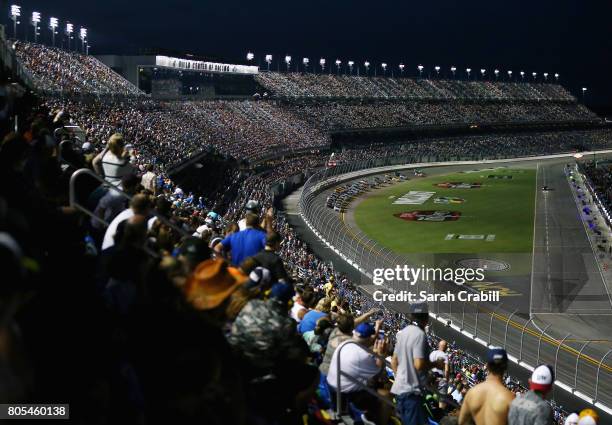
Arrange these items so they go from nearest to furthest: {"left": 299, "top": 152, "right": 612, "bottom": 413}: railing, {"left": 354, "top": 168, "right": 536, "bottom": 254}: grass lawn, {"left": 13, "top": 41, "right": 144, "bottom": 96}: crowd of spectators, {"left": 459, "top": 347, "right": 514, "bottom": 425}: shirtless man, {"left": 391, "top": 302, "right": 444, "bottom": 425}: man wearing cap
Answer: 1. {"left": 459, "top": 347, "right": 514, "bottom": 425}: shirtless man
2. {"left": 391, "top": 302, "right": 444, "bottom": 425}: man wearing cap
3. {"left": 299, "top": 152, "right": 612, "bottom": 413}: railing
4. {"left": 354, "top": 168, "right": 536, "bottom": 254}: grass lawn
5. {"left": 13, "top": 41, "right": 144, "bottom": 96}: crowd of spectators

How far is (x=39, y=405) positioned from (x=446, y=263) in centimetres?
3516

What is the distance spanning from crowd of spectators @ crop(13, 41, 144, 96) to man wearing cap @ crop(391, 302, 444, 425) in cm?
4012

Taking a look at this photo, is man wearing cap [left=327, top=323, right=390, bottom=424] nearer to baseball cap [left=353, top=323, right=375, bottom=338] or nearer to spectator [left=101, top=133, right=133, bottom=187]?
baseball cap [left=353, top=323, right=375, bottom=338]

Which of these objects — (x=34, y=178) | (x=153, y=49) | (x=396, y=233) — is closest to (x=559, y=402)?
(x=34, y=178)

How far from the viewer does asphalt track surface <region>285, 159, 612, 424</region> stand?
20.8 meters

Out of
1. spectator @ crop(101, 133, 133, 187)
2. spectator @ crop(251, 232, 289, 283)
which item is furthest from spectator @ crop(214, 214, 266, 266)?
spectator @ crop(101, 133, 133, 187)

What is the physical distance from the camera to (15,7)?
59656mm

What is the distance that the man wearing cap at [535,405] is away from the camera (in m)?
5.72

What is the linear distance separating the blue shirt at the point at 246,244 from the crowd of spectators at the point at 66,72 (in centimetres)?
3844

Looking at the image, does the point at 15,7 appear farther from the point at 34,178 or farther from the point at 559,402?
the point at 34,178

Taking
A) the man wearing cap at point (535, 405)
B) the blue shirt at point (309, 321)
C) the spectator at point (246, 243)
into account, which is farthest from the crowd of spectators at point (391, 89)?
the man wearing cap at point (535, 405)

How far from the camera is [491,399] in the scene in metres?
6.01

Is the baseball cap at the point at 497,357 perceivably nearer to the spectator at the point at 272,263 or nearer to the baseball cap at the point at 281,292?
the baseball cap at the point at 281,292

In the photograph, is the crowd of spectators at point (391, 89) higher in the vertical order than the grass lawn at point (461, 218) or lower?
higher
